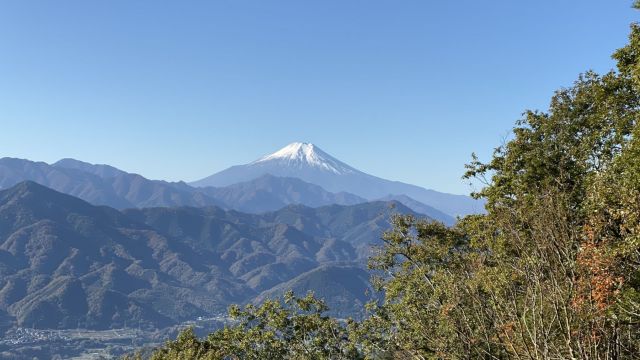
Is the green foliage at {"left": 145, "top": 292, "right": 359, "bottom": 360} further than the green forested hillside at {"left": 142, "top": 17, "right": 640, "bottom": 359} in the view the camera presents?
Yes

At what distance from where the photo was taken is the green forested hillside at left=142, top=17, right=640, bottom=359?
1881 centimetres

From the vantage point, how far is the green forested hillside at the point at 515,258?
18.8m

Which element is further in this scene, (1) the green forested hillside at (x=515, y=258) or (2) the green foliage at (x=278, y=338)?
(2) the green foliage at (x=278, y=338)

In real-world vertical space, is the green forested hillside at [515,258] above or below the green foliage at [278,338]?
above

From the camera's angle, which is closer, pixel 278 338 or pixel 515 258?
pixel 515 258

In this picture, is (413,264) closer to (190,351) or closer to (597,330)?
(190,351)

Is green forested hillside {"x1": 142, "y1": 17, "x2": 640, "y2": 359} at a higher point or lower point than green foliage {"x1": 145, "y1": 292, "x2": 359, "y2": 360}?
higher

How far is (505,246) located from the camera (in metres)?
34.4

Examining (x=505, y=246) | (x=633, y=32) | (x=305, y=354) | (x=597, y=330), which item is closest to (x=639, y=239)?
(x=597, y=330)

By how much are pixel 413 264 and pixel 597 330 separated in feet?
97.0

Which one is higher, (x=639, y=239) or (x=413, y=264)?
(x=639, y=239)

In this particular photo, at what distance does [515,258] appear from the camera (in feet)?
94.8

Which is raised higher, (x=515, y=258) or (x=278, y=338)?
(x=515, y=258)

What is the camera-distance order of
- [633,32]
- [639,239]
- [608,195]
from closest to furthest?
[639,239], [608,195], [633,32]
